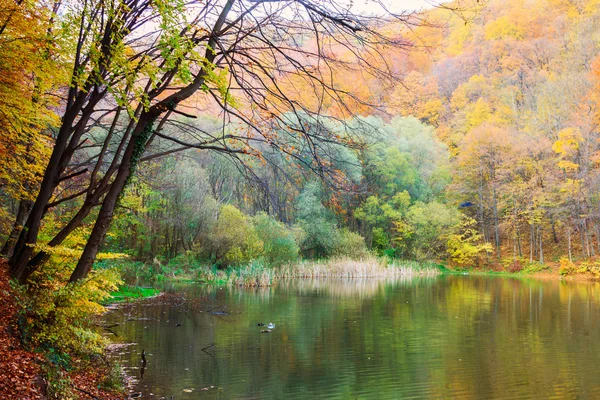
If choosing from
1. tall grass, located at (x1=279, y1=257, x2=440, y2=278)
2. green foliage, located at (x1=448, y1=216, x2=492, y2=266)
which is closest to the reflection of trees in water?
tall grass, located at (x1=279, y1=257, x2=440, y2=278)

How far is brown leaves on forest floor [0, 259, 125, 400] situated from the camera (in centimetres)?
475

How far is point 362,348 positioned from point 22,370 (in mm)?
6092

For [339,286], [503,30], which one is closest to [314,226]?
[339,286]

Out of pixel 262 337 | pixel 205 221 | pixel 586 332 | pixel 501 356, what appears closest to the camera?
pixel 501 356

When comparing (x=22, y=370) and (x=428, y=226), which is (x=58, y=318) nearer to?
(x=22, y=370)

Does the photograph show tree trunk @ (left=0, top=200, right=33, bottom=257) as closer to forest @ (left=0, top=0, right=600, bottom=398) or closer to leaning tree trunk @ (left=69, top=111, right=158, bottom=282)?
forest @ (left=0, top=0, right=600, bottom=398)

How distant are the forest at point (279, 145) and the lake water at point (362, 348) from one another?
63.7 inches

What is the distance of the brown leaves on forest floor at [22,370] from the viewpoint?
475 centimetres

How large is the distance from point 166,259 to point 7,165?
53.4 feet

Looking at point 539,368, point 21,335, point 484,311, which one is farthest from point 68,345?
point 484,311

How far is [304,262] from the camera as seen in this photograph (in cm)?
2666

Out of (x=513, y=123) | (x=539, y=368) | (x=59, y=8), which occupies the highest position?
(x=513, y=123)

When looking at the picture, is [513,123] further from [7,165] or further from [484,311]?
[7,165]

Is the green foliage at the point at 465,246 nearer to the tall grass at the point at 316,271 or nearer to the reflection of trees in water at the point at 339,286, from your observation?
the tall grass at the point at 316,271
